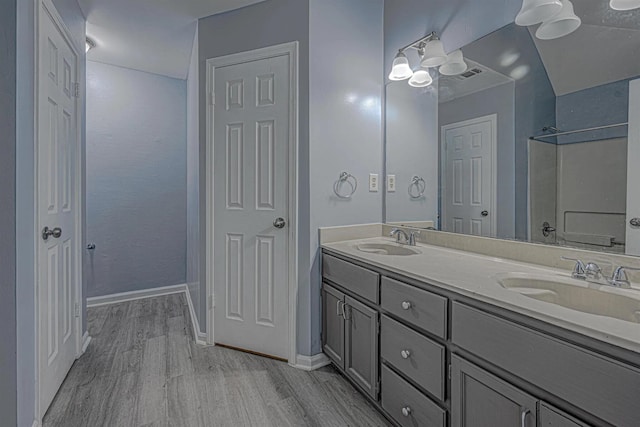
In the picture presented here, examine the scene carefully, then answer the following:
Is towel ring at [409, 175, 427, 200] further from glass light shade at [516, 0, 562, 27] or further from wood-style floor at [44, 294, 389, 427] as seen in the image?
wood-style floor at [44, 294, 389, 427]

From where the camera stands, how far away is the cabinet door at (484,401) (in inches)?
35.4

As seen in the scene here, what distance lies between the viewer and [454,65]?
1874mm

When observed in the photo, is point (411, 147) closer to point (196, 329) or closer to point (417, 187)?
point (417, 187)

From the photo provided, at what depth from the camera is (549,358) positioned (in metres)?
0.83

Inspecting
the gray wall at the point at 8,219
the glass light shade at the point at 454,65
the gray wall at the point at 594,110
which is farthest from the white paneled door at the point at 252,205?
the gray wall at the point at 594,110

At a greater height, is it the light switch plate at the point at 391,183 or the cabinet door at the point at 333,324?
the light switch plate at the point at 391,183

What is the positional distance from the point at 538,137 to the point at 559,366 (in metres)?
1.02

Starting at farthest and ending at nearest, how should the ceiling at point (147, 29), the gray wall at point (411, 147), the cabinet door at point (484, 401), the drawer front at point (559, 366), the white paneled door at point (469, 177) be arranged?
the ceiling at point (147, 29)
the gray wall at point (411, 147)
the white paneled door at point (469, 177)
the cabinet door at point (484, 401)
the drawer front at point (559, 366)

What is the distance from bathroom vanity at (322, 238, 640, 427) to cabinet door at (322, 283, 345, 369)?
1 cm

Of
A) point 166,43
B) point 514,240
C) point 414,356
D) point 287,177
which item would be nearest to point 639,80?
point 514,240

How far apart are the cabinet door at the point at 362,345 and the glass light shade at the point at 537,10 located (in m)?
1.45

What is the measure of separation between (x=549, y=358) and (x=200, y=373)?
6.07 feet

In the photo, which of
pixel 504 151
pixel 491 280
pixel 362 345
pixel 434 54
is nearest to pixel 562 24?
pixel 504 151

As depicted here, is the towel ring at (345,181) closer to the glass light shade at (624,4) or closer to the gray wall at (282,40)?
the gray wall at (282,40)
